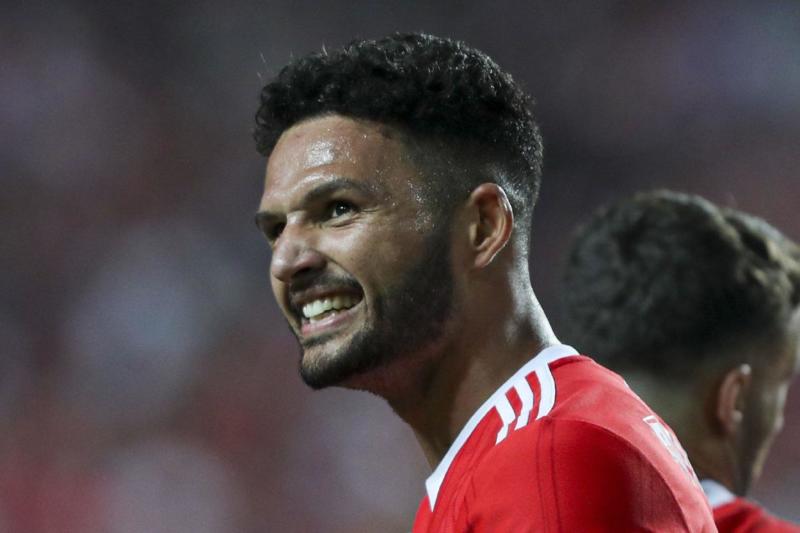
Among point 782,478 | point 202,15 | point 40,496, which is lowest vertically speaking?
point 782,478

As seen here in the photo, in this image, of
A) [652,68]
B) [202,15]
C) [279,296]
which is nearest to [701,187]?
[652,68]

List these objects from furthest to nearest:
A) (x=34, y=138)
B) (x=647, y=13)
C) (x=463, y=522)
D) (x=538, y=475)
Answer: (x=647, y=13) → (x=34, y=138) → (x=463, y=522) → (x=538, y=475)

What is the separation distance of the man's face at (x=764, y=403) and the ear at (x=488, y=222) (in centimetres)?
108

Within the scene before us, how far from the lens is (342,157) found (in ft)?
7.07

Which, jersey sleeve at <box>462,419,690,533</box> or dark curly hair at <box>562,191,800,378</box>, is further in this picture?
dark curly hair at <box>562,191,800,378</box>

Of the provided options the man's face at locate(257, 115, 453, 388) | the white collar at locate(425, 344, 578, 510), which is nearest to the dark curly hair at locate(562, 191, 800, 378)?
the white collar at locate(425, 344, 578, 510)

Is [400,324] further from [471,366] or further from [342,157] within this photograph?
[342,157]

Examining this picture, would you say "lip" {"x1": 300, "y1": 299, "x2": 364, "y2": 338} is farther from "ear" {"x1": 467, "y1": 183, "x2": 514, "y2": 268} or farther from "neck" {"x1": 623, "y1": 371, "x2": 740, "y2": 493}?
"neck" {"x1": 623, "y1": 371, "x2": 740, "y2": 493}

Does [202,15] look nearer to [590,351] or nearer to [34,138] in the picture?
[34,138]

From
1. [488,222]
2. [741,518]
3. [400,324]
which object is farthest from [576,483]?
[741,518]

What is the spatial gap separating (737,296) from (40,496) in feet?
13.9

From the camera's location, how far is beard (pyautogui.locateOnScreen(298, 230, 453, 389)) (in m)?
2.11

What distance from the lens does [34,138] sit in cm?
658

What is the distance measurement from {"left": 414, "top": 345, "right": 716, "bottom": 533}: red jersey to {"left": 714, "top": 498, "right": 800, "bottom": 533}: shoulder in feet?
2.81
